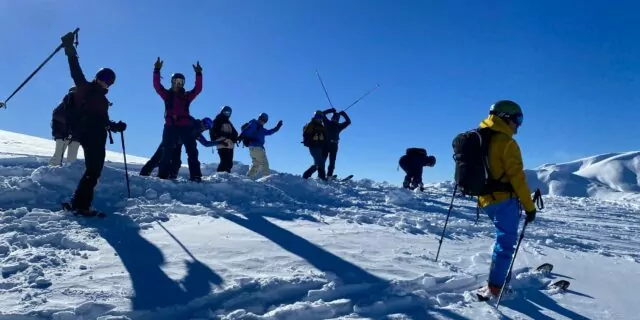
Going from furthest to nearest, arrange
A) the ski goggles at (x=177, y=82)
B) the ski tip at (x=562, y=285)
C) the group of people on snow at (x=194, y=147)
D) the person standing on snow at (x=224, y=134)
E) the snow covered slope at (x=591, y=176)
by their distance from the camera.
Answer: the snow covered slope at (x=591, y=176) → the person standing on snow at (x=224, y=134) → the ski goggles at (x=177, y=82) → the ski tip at (x=562, y=285) → the group of people on snow at (x=194, y=147)

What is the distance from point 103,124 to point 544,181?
518 feet

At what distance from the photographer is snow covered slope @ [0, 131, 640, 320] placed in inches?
156

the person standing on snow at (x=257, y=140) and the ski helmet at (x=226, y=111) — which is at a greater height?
the ski helmet at (x=226, y=111)

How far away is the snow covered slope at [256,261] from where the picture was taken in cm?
396

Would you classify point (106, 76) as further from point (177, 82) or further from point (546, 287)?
point (546, 287)

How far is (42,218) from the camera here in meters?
6.25

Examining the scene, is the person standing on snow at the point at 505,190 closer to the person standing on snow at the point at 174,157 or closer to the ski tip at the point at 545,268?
the ski tip at the point at 545,268

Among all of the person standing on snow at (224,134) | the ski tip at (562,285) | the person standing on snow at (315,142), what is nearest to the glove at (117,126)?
the person standing on snow at (224,134)

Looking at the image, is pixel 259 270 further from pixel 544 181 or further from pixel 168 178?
pixel 544 181

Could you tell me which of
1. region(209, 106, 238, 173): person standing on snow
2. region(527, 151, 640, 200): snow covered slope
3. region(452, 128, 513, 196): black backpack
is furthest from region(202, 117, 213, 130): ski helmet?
region(527, 151, 640, 200): snow covered slope

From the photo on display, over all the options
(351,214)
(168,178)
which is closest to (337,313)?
(351,214)

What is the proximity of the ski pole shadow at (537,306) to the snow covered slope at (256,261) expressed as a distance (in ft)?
0.08

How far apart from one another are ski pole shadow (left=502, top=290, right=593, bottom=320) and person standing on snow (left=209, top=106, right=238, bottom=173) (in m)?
10.1

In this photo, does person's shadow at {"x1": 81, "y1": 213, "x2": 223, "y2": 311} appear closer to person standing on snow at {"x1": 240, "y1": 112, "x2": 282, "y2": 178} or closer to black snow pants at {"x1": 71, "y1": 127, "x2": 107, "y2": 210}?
black snow pants at {"x1": 71, "y1": 127, "x2": 107, "y2": 210}
